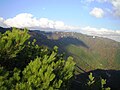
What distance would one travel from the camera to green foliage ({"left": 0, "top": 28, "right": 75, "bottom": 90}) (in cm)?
2211

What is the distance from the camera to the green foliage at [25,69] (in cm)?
2211

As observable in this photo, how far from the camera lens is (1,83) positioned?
2039 centimetres

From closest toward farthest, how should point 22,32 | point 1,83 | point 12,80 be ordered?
point 1,83 → point 12,80 → point 22,32

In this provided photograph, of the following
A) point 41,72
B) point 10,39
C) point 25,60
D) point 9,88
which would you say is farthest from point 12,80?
point 25,60

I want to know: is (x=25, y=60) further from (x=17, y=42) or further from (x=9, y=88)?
(x=9, y=88)

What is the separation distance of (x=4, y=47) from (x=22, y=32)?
2.55 meters

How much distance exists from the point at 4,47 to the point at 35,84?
4988 mm

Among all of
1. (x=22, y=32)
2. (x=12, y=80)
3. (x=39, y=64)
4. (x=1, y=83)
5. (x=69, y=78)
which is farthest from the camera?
(x=69, y=78)

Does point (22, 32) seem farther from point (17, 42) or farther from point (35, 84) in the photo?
point (35, 84)

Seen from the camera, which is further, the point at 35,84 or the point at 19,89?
the point at 35,84

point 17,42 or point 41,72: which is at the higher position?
point 17,42

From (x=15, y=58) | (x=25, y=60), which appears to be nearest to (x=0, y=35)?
(x=15, y=58)

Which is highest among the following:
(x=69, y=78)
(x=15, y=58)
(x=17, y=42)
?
(x=17, y=42)

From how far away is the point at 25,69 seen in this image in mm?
24125
